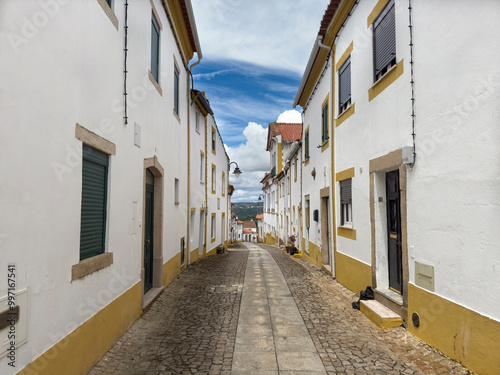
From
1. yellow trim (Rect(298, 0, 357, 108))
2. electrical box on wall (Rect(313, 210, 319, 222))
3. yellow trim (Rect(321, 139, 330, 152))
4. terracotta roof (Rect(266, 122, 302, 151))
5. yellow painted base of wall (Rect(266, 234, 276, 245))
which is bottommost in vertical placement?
yellow painted base of wall (Rect(266, 234, 276, 245))

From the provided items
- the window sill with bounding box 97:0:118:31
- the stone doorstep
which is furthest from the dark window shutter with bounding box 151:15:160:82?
the stone doorstep

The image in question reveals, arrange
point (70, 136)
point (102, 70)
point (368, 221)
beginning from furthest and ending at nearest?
point (368, 221) < point (102, 70) < point (70, 136)

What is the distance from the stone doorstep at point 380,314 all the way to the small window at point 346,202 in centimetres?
264

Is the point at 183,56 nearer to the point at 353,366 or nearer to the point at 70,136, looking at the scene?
the point at 70,136

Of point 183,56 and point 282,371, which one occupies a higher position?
point 183,56

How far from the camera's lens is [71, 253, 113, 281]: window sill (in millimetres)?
3721

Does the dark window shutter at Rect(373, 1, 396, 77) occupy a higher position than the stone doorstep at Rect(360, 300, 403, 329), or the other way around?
the dark window shutter at Rect(373, 1, 396, 77)

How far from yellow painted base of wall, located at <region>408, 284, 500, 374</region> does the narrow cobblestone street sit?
0.51 feet

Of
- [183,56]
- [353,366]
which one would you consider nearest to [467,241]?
[353,366]

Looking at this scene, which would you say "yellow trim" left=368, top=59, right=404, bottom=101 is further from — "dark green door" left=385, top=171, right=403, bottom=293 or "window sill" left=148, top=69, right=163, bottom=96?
"window sill" left=148, top=69, right=163, bottom=96

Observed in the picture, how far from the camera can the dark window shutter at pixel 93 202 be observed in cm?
404

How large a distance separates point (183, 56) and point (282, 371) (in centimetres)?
917

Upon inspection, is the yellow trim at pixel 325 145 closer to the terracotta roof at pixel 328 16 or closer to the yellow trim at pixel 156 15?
the terracotta roof at pixel 328 16

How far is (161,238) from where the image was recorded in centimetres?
777
